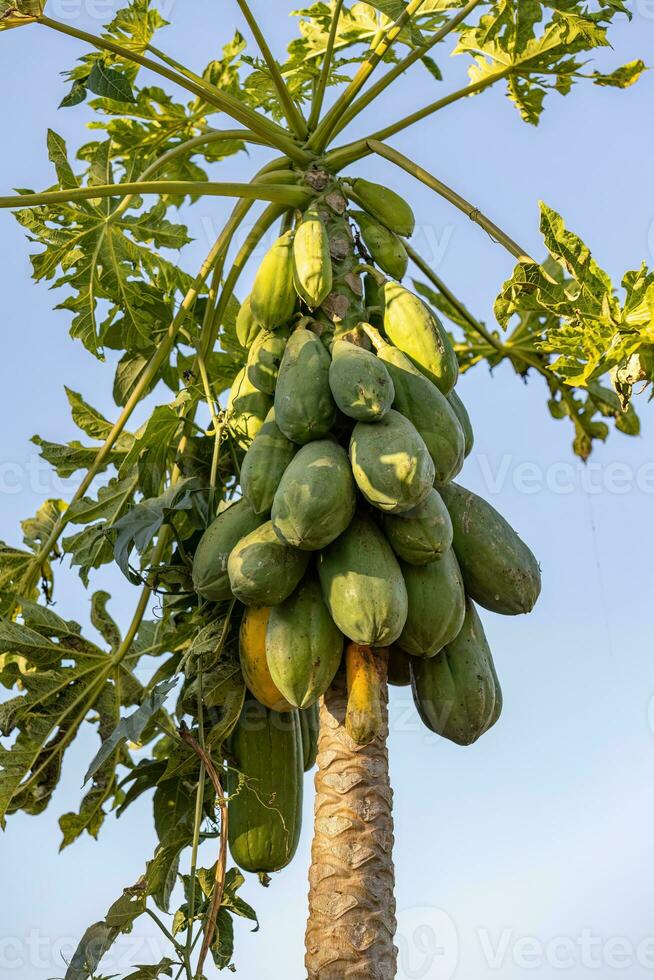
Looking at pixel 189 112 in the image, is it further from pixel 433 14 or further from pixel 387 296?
pixel 387 296

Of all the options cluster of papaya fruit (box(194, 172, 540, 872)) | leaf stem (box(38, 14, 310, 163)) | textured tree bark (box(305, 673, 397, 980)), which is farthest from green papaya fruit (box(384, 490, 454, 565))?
leaf stem (box(38, 14, 310, 163))

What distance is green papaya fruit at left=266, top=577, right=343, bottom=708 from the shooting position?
277 cm

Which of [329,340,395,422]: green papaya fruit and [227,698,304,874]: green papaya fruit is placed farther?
[227,698,304,874]: green papaya fruit

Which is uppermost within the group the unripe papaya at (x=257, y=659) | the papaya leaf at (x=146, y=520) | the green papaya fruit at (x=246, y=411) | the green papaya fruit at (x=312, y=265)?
the green papaya fruit at (x=312, y=265)

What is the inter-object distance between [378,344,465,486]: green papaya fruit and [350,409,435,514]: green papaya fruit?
0.13 m

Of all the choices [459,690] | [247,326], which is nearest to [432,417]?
[459,690]

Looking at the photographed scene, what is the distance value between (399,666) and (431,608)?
34 cm

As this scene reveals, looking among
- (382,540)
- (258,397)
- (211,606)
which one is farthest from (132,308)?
(382,540)

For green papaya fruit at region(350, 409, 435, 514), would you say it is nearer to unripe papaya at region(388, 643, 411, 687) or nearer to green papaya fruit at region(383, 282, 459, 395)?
green papaya fruit at region(383, 282, 459, 395)

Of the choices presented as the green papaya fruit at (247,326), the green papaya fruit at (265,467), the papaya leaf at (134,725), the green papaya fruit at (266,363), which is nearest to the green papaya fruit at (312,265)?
the green papaya fruit at (266,363)

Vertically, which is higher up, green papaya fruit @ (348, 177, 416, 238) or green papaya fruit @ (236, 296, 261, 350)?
green papaya fruit @ (348, 177, 416, 238)

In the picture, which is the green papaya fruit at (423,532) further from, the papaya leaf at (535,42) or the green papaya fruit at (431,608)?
the papaya leaf at (535,42)

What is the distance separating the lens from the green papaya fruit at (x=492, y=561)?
9.92 ft

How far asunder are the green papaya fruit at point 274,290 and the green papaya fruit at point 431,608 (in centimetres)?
79
